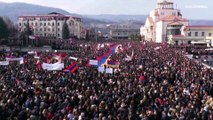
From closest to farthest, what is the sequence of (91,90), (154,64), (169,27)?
(91,90) → (154,64) → (169,27)

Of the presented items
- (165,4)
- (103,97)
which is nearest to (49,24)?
(165,4)

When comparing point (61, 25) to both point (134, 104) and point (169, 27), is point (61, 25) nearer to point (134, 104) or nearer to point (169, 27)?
A: point (169, 27)

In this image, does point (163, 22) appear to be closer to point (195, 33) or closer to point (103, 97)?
point (195, 33)

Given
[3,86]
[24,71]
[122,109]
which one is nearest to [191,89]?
[122,109]

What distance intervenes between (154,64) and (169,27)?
242 feet

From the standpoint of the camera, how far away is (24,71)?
1021 inches

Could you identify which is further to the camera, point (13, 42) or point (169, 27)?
point (169, 27)

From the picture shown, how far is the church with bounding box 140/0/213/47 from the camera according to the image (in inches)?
3730

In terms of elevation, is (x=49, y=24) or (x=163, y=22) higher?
(x=163, y=22)

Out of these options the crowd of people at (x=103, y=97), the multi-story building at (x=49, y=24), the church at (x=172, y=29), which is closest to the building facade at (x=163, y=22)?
the church at (x=172, y=29)

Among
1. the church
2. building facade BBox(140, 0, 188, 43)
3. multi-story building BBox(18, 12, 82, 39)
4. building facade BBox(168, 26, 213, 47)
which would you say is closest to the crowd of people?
the church

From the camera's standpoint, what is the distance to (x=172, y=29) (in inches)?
4141

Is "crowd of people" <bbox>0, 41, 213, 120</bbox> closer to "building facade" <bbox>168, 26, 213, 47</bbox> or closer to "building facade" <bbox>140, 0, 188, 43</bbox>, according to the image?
"building facade" <bbox>168, 26, 213, 47</bbox>

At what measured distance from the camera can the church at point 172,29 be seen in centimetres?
9475
